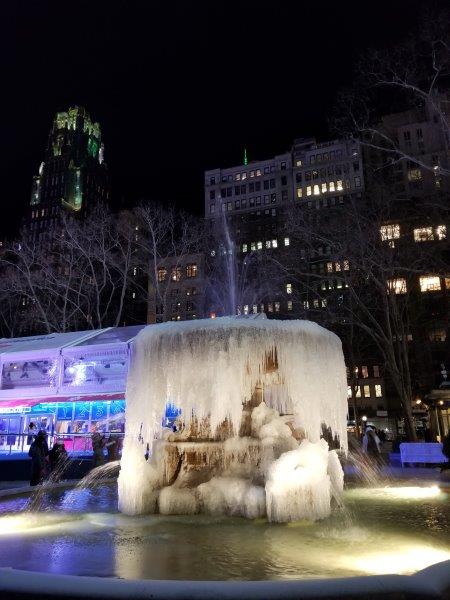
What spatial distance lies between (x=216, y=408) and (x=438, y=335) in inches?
2179

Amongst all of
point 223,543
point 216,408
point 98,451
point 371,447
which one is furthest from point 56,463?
point 371,447

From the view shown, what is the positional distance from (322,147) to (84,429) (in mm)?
88959

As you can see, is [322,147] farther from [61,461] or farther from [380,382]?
[61,461]

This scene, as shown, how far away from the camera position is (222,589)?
3459mm

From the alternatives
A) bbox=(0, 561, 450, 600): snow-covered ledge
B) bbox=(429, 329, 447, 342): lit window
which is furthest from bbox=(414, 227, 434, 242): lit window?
bbox=(0, 561, 450, 600): snow-covered ledge

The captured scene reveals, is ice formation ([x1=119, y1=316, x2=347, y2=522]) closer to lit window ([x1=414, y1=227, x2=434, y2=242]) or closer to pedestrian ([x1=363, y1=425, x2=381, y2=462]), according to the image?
pedestrian ([x1=363, y1=425, x2=381, y2=462])

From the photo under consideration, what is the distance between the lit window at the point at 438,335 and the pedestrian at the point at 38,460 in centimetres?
5344

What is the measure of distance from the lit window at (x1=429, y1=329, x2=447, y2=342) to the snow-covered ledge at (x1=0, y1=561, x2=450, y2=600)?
2342 inches

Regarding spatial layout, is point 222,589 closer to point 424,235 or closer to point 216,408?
point 216,408

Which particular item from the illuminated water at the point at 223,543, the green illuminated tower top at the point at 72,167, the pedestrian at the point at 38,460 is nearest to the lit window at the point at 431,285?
the illuminated water at the point at 223,543

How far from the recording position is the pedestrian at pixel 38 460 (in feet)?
44.3

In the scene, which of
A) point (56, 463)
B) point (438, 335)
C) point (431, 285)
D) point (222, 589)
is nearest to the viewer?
point (222, 589)

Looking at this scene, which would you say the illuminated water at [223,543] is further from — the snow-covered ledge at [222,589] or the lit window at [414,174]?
the lit window at [414,174]

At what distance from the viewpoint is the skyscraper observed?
120750 mm
